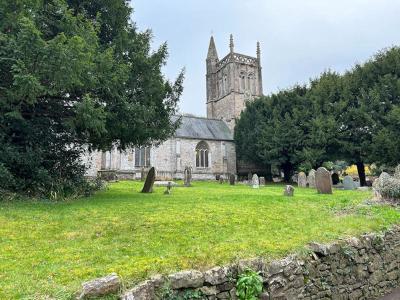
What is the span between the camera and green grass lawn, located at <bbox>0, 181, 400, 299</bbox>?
441 centimetres

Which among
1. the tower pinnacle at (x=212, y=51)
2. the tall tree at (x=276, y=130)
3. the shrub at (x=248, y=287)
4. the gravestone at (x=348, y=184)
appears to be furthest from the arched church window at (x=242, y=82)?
the shrub at (x=248, y=287)

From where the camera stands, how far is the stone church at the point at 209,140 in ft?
112

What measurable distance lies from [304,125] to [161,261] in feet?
87.8

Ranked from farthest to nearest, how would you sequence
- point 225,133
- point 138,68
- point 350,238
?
point 225,133 < point 138,68 < point 350,238

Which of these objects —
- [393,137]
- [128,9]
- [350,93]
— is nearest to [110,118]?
[128,9]

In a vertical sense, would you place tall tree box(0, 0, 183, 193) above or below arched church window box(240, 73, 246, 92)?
below

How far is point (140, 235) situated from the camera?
6379 mm

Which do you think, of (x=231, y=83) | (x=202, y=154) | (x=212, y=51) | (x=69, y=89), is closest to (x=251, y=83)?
(x=231, y=83)

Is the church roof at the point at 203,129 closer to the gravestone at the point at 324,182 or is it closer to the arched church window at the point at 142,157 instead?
the arched church window at the point at 142,157

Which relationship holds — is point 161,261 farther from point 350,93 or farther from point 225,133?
point 225,133

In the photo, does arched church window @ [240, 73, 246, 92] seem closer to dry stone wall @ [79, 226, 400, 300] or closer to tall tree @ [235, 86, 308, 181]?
tall tree @ [235, 86, 308, 181]

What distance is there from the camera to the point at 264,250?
5.66 meters

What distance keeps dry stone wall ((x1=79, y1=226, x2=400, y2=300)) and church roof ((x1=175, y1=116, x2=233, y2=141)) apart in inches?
1249

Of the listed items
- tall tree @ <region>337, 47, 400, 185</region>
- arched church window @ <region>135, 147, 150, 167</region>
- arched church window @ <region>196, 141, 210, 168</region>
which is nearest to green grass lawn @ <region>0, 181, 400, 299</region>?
tall tree @ <region>337, 47, 400, 185</region>
